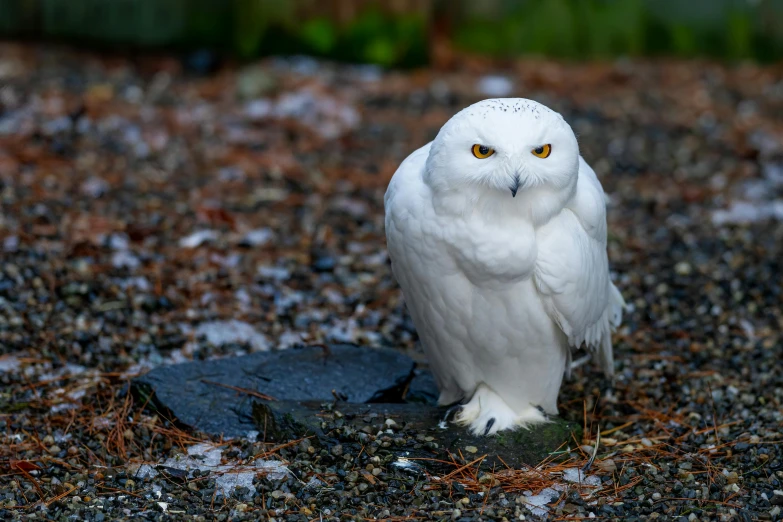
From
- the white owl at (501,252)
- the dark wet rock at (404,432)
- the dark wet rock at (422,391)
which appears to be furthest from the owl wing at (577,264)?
the dark wet rock at (422,391)

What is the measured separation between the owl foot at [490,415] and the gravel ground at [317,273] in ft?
0.73

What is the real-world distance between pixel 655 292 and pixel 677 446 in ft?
5.45

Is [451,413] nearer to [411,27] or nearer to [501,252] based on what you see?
[501,252]

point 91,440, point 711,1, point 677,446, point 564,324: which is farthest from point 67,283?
point 711,1

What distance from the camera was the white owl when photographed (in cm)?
342

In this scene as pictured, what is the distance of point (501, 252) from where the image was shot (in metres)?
3.52

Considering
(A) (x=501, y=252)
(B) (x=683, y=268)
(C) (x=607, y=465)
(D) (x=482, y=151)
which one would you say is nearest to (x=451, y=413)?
(C) (x=607, y=465)

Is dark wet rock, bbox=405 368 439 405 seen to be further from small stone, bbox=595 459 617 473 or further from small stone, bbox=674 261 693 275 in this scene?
small stone, bbox=674 261 693 275

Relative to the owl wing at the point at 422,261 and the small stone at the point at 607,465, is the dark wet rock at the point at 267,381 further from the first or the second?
the small stone at the point at 607,465

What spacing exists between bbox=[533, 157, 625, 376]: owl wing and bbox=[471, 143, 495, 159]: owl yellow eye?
379mm

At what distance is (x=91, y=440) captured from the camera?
3943 millimetres

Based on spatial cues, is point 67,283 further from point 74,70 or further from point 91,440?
point 74,70

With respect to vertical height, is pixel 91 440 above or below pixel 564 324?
below

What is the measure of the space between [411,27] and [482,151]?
217 inches
